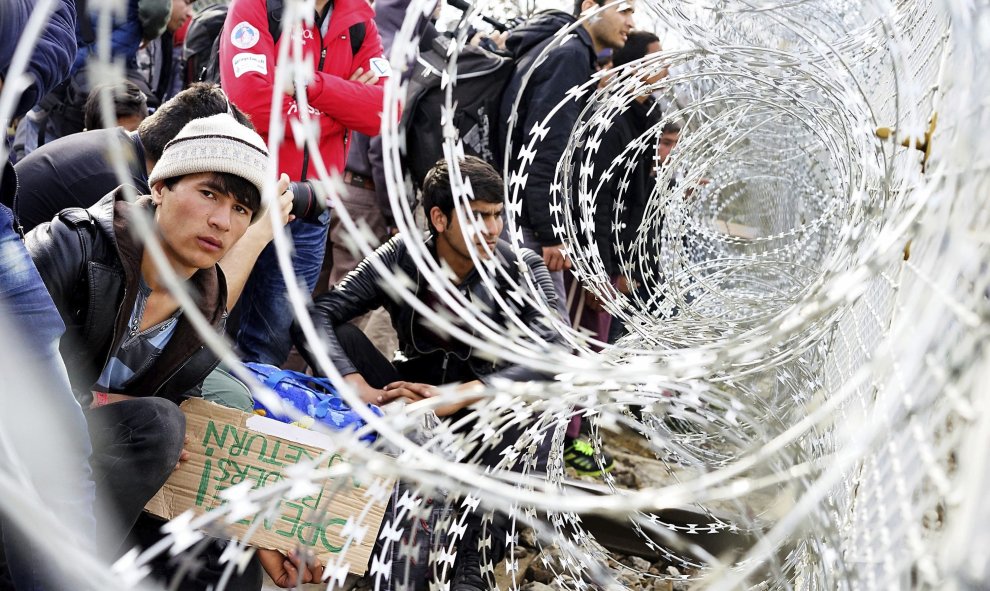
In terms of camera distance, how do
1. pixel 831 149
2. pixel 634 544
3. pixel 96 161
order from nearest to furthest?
pixel 831 149
pixel 96 161
pixel 634 544

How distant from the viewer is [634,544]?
4.20 meters

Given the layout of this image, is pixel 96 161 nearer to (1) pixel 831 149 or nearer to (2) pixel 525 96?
(2) pixel 525 96

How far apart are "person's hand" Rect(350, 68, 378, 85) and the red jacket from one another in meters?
0.03

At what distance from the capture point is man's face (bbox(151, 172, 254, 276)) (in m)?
2.72

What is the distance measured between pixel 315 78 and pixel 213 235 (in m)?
1.34

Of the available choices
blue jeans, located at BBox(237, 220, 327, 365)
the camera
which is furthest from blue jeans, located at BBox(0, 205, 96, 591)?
blue jeans, located at BBox(237, 220, 327, 365)

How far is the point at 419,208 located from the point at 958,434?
3.45 metres

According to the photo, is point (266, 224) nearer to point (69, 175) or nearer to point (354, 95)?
point (69, 175)

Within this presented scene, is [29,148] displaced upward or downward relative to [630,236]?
upward

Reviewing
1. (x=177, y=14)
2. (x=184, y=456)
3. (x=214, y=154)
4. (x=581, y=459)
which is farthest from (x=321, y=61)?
(x=581, y=459)

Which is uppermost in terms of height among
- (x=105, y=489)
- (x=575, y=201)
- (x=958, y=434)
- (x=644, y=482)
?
(x=958, y=434)

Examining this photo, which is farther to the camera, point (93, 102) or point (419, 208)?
point (419, 208)

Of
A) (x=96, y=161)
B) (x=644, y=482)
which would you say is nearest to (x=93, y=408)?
(x=96, y=161)

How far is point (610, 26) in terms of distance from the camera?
4906 millimetres
